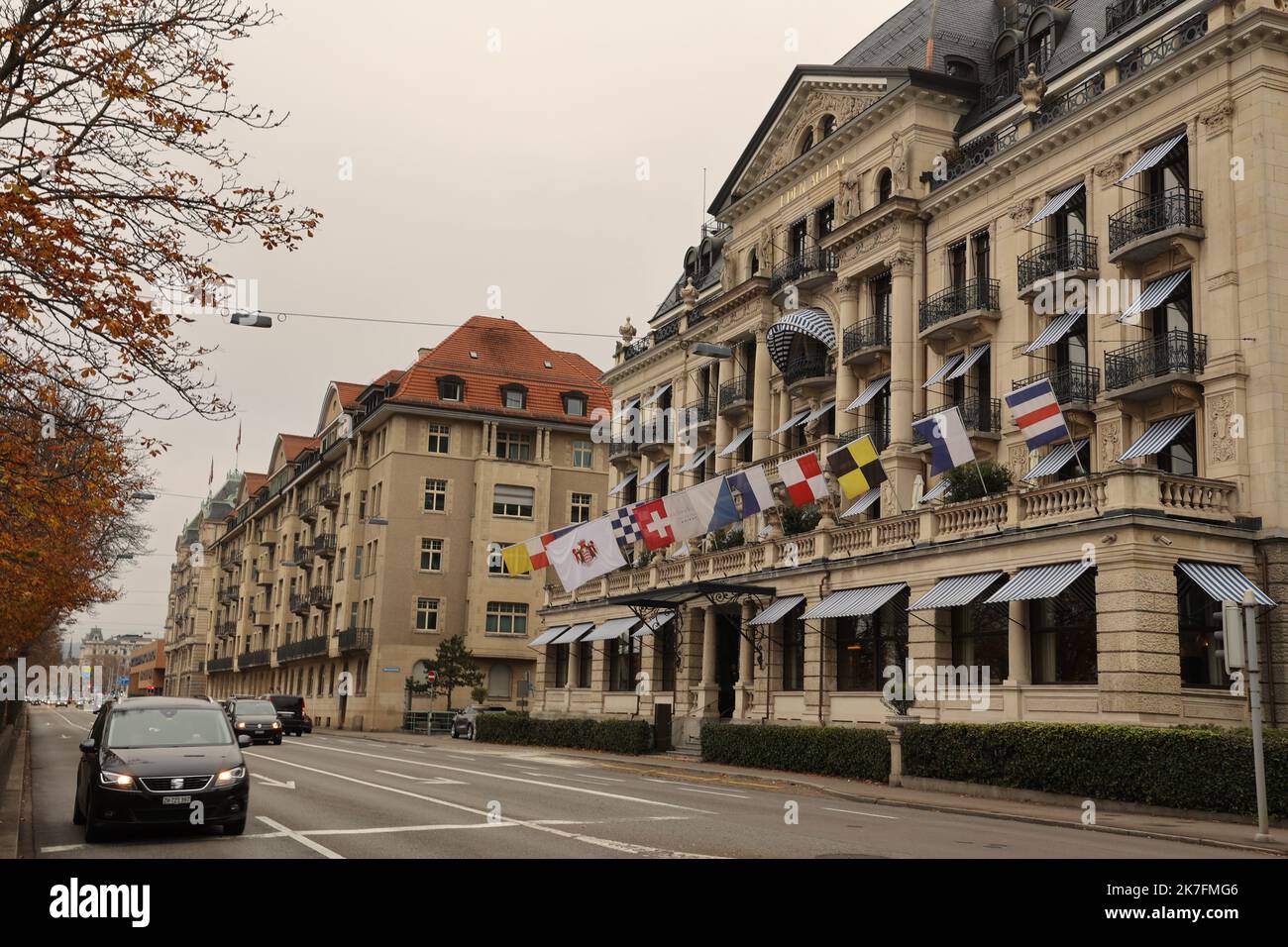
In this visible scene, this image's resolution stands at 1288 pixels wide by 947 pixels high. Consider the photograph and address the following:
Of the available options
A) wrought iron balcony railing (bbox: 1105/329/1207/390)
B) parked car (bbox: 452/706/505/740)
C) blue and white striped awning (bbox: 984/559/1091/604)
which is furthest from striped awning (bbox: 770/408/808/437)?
parked car (bbox: 452/706/505/740)

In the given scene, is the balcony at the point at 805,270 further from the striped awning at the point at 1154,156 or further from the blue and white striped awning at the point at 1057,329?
the striped awning at the point at 1154,156

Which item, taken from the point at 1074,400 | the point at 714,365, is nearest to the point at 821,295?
the point at 714,365

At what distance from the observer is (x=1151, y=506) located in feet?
82.5

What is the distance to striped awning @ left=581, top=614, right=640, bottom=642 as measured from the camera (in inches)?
1796

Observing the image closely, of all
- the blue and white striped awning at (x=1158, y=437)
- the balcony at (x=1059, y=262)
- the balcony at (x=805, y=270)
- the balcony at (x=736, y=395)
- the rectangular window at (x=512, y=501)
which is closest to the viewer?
the blue and white striped awning at (x=1158, y=437)

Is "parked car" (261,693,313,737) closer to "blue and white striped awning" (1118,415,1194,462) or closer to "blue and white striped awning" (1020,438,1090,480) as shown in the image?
"blue and white striped awning" (1020,438,1090,480)

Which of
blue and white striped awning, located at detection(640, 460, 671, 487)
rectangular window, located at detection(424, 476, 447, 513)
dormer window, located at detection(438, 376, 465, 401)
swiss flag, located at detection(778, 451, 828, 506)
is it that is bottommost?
swiss flag, located at detection(778, 451, 828, 506)

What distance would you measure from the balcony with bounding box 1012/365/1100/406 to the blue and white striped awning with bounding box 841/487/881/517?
7.29m

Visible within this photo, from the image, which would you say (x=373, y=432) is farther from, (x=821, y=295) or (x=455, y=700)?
(x=821, y=295)

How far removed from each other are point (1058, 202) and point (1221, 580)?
1112 cm

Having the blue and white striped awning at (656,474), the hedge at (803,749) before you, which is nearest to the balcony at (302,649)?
the blue and white striped awning at (656,474)

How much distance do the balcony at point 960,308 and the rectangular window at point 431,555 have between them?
→ 40.0 meters

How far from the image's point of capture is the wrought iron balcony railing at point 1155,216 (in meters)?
28.5
